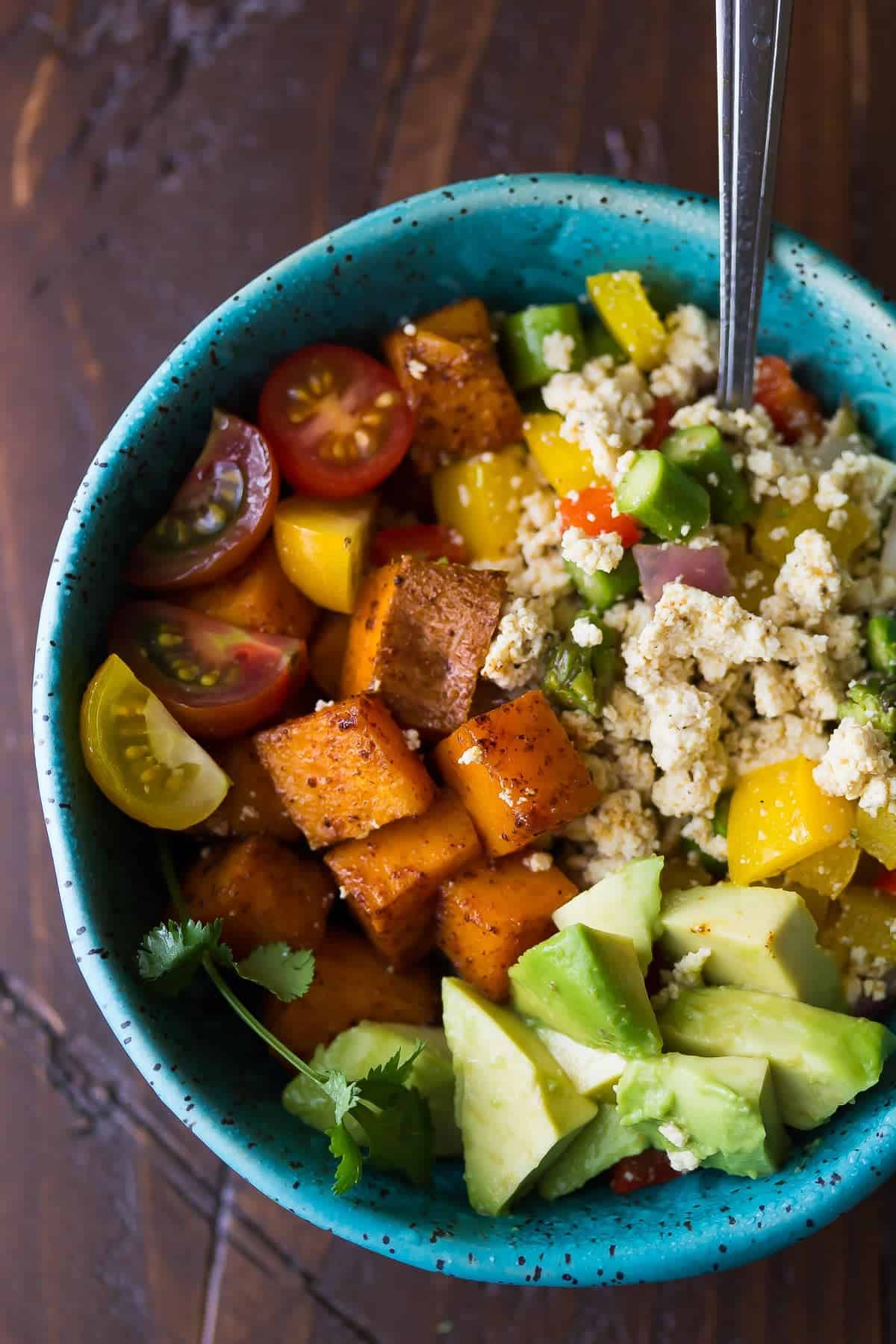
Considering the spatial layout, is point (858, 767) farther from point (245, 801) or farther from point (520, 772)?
point (245, 801)

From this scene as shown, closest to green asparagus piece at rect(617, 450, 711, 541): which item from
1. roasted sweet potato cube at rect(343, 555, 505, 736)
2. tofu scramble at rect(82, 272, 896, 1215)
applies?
tofu scramble at rect(82, 272, 896, 1215)

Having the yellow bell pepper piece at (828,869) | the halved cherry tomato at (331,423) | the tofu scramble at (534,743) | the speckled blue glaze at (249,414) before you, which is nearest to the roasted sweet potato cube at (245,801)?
the tofu scramble at (534,743)

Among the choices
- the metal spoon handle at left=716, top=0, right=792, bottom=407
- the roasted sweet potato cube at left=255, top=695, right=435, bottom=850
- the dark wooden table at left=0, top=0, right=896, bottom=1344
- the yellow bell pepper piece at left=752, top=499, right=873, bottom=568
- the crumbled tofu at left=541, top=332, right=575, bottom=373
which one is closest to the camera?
the metal spoon handle at left=716, top=0, right=792, bottom=407

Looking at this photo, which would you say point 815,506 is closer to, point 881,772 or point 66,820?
point 881,772

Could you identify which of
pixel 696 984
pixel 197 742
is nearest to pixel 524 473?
pixel 197 742

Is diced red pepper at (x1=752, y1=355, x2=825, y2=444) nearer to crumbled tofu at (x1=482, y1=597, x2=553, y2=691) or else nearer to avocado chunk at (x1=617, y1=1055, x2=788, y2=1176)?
crumbled tofu at (x1=482, y1=597, x2=553, y2=691)

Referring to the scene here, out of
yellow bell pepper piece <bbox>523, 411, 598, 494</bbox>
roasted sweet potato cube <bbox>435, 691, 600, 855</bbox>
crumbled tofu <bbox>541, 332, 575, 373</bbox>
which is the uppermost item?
crumbled tofu <bbox>541, 332, 575, 373</bbox>

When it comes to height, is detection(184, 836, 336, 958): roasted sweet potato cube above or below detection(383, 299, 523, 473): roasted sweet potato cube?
below

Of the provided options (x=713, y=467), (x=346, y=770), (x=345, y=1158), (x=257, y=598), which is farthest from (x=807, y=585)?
(x=345, y=1158)
